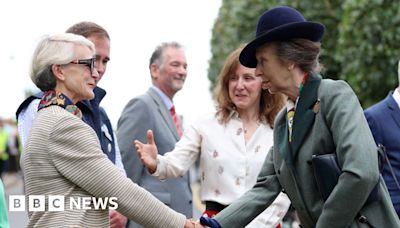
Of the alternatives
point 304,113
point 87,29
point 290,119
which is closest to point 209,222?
point 290,119

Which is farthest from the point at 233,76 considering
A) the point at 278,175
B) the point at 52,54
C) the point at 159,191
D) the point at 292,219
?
the point at 292,219

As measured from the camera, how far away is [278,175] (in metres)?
4.37

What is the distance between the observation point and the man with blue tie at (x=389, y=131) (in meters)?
5.58

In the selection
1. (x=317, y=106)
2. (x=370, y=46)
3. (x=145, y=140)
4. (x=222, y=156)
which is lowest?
(x=370, y=46)

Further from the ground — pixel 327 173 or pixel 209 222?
pixel 327 173

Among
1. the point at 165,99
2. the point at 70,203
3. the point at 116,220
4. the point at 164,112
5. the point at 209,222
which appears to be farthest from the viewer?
the point at 165,99

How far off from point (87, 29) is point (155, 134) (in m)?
1.23

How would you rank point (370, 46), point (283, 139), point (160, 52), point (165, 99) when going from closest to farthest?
1. point (283, 139)
2. point (165, 99)
3. point (160, 52)
4. point (370, 46)

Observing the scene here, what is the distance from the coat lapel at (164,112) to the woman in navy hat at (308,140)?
6.00 feet

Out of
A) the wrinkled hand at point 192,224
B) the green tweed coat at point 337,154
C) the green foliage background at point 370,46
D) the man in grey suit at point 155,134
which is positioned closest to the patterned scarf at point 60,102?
the wrinkled hand at point 192,224

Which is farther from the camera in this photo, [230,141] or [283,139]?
[230,141]

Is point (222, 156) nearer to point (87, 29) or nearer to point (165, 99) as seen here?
point (87, 29)

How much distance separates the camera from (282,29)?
13.9ft

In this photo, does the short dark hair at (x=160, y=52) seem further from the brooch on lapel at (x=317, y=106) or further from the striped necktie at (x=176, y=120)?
the brooch on lapel at (x=317, y=106)
